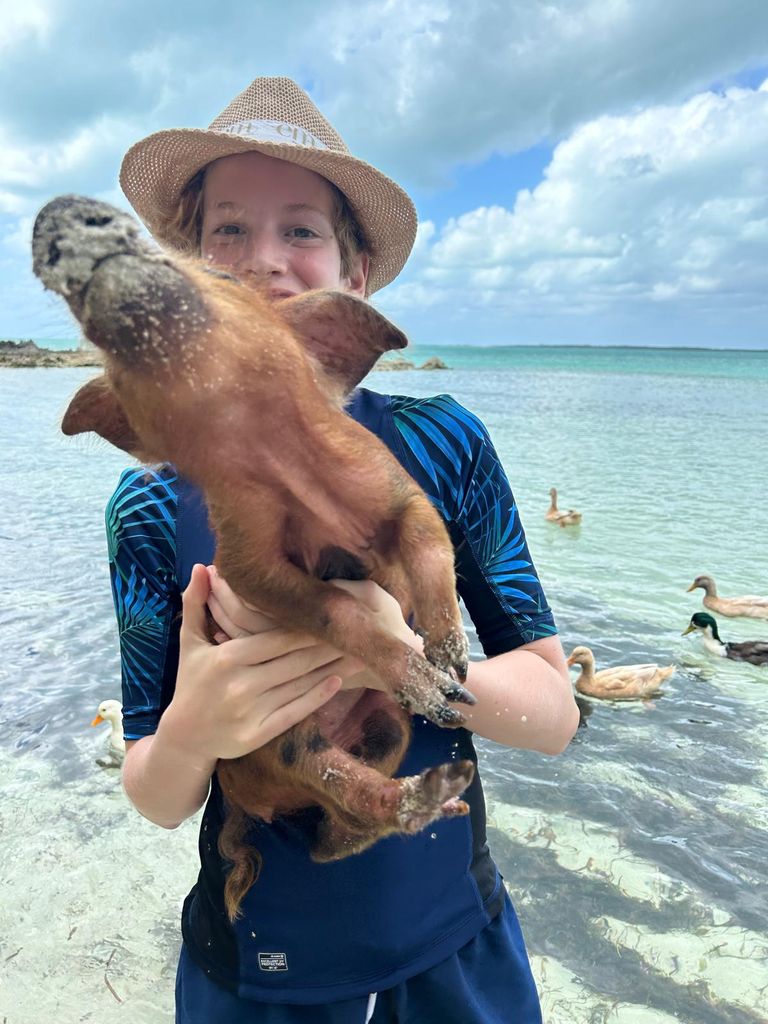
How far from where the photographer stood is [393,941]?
1853 millimetres

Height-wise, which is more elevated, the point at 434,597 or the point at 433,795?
the point at 434,597

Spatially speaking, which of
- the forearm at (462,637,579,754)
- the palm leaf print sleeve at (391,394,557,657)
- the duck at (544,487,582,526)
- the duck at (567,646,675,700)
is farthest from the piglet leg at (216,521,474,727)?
the duck at (544,487,582,526)

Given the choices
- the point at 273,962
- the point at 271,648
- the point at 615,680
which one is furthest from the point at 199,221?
the point at 615,680

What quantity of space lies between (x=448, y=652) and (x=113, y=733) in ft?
15.9

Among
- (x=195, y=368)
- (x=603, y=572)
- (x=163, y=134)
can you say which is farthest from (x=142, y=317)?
(x=603, y=572)

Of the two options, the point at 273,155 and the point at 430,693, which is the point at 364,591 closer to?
the point at 430,693

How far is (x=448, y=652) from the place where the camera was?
1415 millimetres

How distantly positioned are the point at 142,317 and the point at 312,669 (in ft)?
2.61

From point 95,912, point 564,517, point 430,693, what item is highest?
point 430,693

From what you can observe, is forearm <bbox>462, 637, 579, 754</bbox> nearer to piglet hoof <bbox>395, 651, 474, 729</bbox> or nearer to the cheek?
piglet hoof <bbox>395, 651, 474, 729</bbox>

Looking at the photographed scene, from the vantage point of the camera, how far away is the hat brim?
2.23 metres

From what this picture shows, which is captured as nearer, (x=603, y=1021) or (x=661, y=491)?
(x=603, y=1021)

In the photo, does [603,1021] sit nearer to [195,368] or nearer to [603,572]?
[195,368]

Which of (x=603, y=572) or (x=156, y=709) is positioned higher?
(x=156, y=709)
